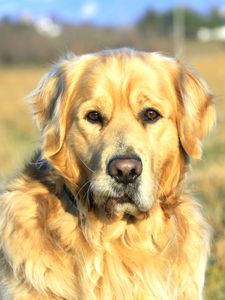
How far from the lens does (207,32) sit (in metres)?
91.0

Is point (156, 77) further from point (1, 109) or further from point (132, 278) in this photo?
point (1, 109)

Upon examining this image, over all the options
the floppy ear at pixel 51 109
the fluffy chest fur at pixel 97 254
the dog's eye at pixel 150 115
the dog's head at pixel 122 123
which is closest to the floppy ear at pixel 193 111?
the dog's head at pixel 122 123

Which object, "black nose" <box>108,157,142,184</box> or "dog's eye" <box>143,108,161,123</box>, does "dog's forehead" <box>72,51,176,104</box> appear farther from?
"black nose" <box>108,157,142,184</box>

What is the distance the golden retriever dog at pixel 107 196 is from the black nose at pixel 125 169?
9cm

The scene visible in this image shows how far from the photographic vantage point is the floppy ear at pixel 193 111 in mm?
4613

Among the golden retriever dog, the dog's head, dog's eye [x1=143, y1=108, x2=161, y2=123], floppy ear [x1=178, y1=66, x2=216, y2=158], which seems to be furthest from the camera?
floppy ear [x1=178, y1=66, x2=216, y2=158]

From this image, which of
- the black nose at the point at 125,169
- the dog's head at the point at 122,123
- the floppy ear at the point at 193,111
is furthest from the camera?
the floppy ear at the point at 193,111

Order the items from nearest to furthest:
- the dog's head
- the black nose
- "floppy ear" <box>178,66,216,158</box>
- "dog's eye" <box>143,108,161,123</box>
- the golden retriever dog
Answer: the black nose
the dog's head
the golden retriever dog
"dog's eye" <box>143,108,161,123</box>
"floppy ear" <box>178,66,216,158</box>

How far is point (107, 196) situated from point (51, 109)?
86 cm

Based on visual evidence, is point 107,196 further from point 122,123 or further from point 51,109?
point 51,109

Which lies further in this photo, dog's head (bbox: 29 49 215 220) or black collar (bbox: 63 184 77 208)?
black collar (bbox: 63 184 77 208)

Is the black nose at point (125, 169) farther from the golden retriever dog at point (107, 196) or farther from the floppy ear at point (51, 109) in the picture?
the floppy ear at point (51, 109)

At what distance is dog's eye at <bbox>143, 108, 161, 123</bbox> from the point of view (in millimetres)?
4480

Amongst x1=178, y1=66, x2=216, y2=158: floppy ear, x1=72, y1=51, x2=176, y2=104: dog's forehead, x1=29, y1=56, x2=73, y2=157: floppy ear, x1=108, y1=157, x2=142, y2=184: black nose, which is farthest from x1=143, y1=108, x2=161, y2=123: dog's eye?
x1=29, y1=56, x2=73, y2=157: floppy ear
